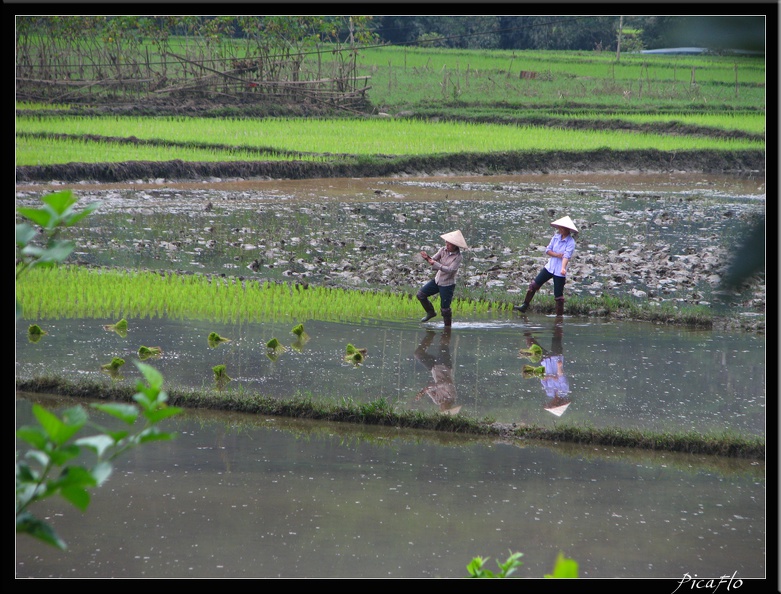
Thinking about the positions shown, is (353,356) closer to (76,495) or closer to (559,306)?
(559,306)

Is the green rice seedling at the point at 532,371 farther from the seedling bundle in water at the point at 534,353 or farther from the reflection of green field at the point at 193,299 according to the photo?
the reflection of green field at the point at 193,299

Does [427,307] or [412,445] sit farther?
[427,307]

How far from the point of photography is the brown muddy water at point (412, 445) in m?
4.17

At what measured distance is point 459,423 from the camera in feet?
Result: 19.2

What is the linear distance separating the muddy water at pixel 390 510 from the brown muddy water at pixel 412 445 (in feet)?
0.04

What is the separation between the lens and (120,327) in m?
7.80

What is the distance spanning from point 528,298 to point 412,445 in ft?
13.2

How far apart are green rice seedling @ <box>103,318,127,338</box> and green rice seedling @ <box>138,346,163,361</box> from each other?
0.68 metres

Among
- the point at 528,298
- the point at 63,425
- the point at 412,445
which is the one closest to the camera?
the point at 63,425

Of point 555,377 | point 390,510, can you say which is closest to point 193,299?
point 555,377
